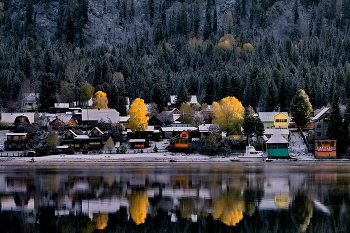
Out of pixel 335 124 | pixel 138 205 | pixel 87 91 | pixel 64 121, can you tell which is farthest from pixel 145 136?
pixel 138 205

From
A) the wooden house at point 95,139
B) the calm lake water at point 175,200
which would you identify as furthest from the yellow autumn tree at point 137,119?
the calm lake water at point 175,200

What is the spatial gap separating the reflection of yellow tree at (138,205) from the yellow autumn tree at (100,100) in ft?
234

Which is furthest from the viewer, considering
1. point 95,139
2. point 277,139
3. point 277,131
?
point 95,139

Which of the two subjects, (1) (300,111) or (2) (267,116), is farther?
(2) (267,116)

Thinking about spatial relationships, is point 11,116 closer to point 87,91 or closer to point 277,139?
point 87,91

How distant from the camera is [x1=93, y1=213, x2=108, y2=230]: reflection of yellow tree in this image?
4362 cm

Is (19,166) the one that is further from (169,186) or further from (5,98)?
(5,98)

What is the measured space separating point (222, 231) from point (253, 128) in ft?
199

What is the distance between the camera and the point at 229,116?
10625cm

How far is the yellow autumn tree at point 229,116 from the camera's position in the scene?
105m

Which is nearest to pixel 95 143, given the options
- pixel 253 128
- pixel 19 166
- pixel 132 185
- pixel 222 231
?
pixel 19 166

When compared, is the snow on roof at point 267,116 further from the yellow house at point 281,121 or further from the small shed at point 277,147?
the small shed at point 277,147

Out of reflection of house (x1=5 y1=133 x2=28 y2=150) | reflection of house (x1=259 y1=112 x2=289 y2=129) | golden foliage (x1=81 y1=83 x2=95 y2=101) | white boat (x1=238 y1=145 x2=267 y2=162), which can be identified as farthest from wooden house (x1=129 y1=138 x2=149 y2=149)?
golden foliage (x1=81 y1=83 x2=95 y2=101)

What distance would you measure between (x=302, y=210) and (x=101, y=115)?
7547 cm
